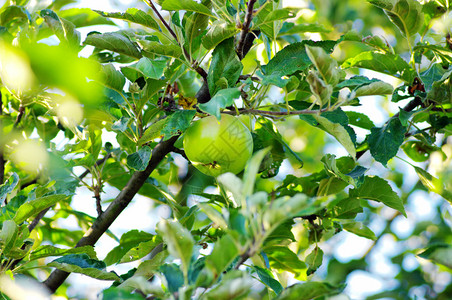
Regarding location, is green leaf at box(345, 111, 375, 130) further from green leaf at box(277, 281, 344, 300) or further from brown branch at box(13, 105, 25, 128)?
brown branch at box(13, 105, 25, 128)

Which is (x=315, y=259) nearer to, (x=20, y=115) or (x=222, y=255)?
(x=222, y=255)

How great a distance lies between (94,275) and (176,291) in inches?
18.5

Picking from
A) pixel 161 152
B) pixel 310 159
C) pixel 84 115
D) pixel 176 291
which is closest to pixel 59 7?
pixel 84 115

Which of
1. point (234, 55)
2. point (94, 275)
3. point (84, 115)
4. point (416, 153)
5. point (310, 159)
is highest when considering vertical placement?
point (234, 55)

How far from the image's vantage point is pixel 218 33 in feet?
3.31

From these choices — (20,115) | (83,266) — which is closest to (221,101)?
(83,266)

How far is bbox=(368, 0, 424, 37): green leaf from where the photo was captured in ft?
4.06

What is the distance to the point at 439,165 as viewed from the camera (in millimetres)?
1758

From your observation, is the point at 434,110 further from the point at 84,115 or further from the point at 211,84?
the point at 84,115

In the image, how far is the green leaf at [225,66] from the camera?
3.42 ft

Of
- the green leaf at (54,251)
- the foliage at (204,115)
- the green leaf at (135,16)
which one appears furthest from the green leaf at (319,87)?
the green leaf at (54,251)

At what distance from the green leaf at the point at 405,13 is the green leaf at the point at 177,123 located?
0.57 metres

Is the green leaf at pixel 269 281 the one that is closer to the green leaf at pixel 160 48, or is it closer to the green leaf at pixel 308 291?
the green leaf at pixel 308 291

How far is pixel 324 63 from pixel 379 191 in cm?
54
